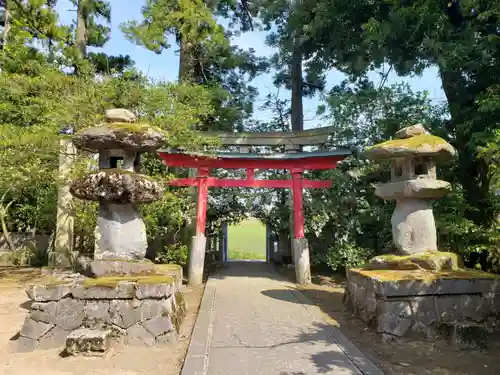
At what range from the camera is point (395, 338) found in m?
5.51

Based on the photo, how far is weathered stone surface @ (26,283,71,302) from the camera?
544 centimetres

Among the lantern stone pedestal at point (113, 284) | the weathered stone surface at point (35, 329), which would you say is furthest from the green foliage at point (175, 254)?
the weathered stone surface at point (35, 329)

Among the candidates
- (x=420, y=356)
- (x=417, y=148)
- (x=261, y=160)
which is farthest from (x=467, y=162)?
(x=420, y=356)

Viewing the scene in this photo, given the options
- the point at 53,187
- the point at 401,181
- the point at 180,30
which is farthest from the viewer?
the point at 53,187

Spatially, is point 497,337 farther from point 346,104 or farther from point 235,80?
point 235,80

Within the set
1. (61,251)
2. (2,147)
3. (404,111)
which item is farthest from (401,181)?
(61,251)

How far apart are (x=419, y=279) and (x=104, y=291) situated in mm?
4461

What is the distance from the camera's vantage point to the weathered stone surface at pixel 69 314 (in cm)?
541

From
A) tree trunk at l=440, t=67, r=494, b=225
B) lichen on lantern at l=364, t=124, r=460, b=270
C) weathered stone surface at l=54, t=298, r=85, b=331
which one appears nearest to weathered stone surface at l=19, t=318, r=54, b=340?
weathered stone surface at l=54, t=298, r=85, b=331

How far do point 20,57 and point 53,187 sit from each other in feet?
14.0

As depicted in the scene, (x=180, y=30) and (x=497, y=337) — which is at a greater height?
(x=180, y=30)

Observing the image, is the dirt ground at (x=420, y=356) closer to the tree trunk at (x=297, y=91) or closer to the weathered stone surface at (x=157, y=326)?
the weathered stone surface at (x=157, y=326)

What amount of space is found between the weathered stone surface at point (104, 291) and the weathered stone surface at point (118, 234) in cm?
A: 73

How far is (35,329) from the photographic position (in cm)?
536
